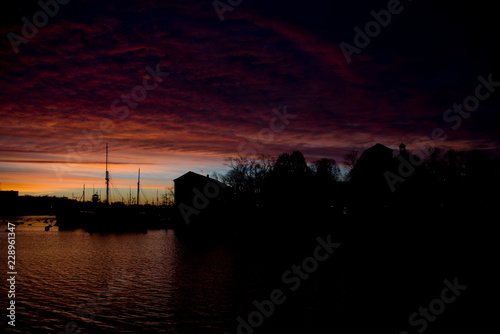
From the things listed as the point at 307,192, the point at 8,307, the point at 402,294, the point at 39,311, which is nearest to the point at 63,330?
the point at 39,311

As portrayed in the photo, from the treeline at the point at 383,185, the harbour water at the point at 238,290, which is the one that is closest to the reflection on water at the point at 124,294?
the harbour water at the point at 238,290

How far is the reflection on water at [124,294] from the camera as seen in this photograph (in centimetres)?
1277

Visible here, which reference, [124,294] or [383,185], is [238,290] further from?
[383,185]

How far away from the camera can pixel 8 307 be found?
14297 millimetres

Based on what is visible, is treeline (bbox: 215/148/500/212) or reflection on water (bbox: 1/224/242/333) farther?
treeline (bbox: 215/148/500/212)

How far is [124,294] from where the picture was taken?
17.2 meters

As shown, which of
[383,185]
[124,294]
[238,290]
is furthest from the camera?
[383,185]

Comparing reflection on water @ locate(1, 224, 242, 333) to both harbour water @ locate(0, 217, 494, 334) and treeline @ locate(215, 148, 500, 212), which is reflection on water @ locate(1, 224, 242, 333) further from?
treeline @ locate(215, 148, 500, 212)

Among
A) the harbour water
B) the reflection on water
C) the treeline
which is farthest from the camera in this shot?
the treeline

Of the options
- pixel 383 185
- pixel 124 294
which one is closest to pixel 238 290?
pixel 124 294

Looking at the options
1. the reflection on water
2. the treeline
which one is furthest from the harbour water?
the treeline

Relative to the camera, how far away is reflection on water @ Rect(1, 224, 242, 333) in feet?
41.9

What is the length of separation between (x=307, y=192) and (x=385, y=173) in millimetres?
13494

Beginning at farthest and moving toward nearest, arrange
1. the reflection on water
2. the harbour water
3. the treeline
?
the treeline < the harbour water < the reflection on water
